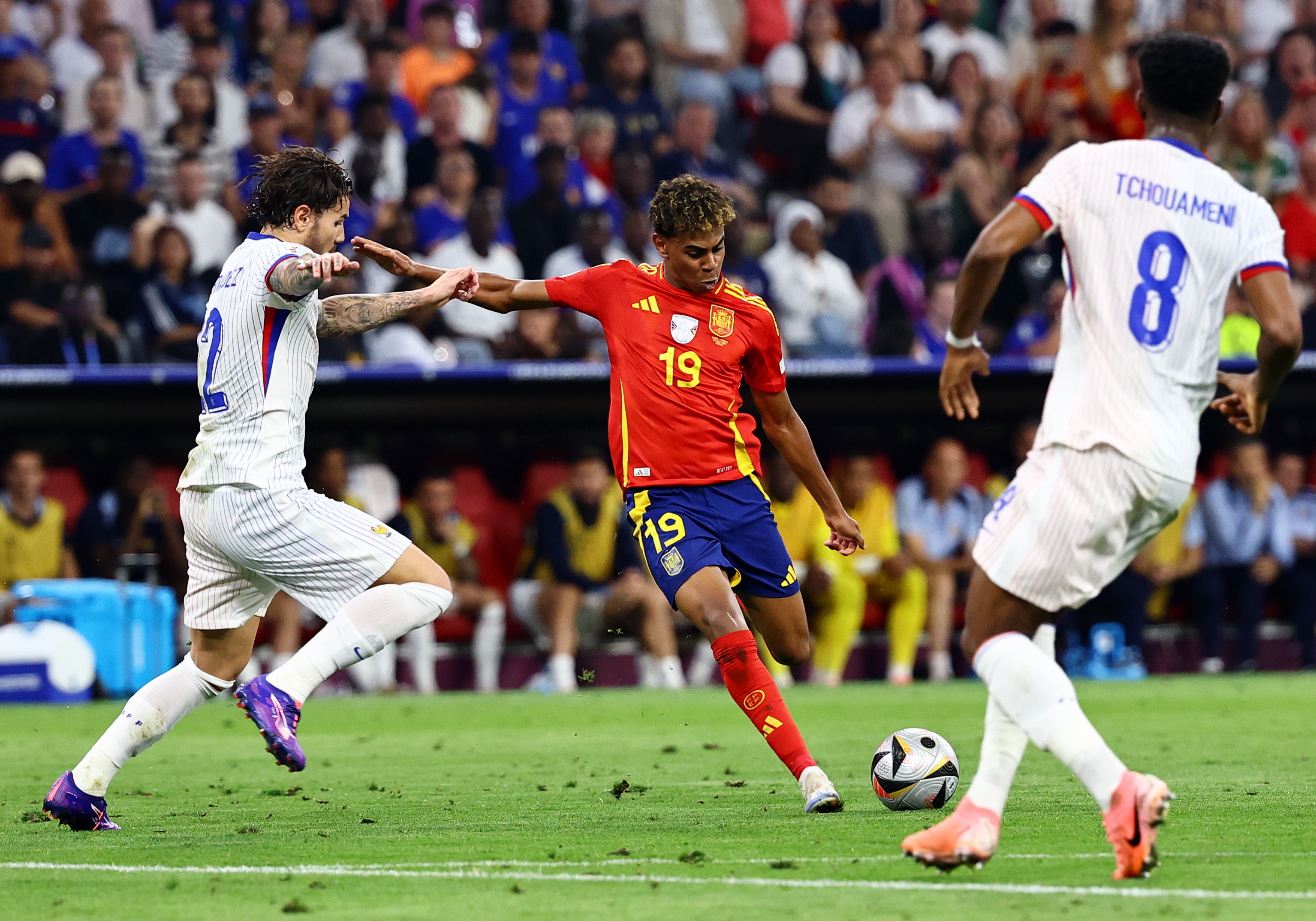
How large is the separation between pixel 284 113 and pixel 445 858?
37.8 ft

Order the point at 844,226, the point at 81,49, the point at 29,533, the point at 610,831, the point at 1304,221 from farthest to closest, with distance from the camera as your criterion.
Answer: the point at 1304,221
the point at 844,226
the point at 81,49
the point at 29,533
the point at 610,831

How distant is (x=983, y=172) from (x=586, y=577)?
5.68 m

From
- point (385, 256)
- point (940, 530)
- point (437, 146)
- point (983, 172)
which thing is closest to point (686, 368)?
point (385, 256)

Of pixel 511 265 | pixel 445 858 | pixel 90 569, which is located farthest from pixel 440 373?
pixel 445 858

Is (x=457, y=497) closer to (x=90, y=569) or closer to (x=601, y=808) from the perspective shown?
(x=90, y=569)

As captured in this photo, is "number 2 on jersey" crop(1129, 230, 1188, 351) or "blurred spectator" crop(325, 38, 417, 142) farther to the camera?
"blurred spectator" crop(325, 38, 417, 142)

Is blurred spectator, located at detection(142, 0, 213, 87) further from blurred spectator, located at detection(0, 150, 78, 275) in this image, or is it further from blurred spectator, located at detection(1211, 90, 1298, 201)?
blurred spectator, located at detection(1211, 90, 1298, 201)

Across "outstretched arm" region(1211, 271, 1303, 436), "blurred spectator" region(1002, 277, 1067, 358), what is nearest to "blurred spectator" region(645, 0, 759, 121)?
"blurred spectator" region(1002, 277, 1067, 358)

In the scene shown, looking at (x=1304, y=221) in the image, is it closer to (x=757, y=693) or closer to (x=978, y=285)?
(x=757, y=693)

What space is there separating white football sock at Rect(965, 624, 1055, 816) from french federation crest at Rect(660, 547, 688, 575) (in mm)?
2060

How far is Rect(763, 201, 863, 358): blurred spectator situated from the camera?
15.0 meters

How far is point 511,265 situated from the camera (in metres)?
14.9

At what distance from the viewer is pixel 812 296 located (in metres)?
15.3

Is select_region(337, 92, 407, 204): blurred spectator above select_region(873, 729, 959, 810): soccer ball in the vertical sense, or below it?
above
